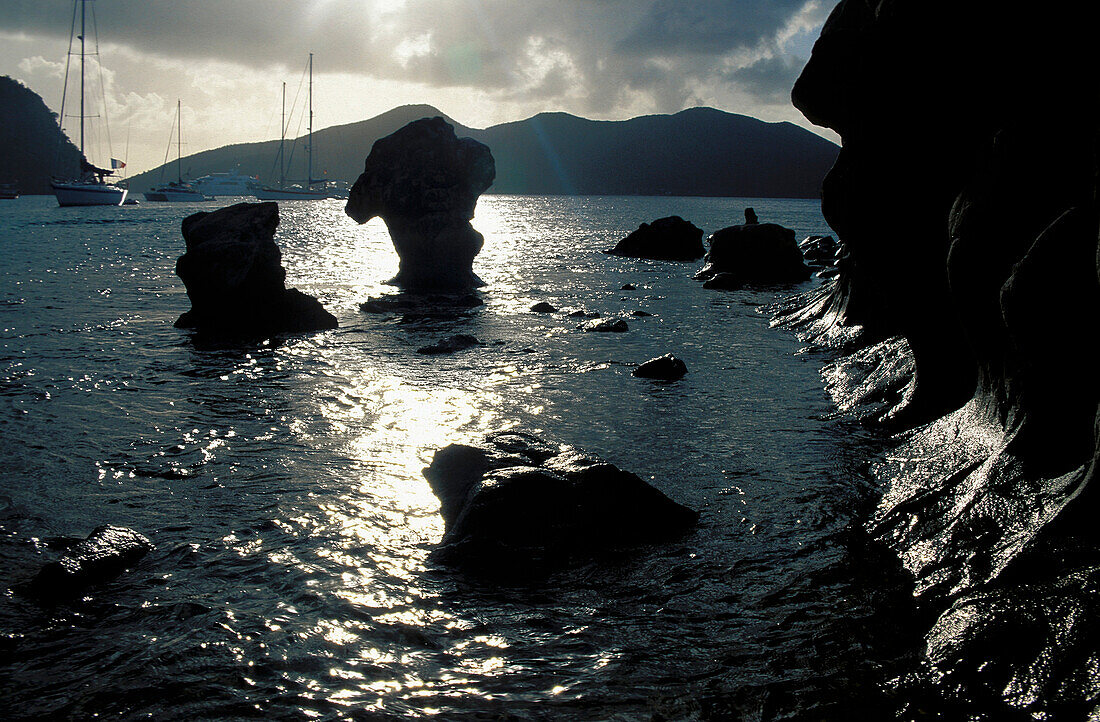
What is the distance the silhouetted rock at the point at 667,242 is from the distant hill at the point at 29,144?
180533 mm

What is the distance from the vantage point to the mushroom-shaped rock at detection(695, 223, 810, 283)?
3859 centimetres

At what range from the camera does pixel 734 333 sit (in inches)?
885

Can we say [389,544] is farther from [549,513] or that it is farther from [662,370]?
[662,370]

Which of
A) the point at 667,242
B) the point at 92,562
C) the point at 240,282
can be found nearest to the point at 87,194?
the point at 667,242

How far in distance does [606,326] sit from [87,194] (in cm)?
12931

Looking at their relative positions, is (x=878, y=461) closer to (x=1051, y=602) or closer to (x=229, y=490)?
(x=1051, y=602)

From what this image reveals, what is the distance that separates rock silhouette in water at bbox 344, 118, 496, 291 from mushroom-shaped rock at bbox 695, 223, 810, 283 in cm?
1258

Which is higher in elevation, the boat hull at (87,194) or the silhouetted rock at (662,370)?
the boat hull at (87,194)

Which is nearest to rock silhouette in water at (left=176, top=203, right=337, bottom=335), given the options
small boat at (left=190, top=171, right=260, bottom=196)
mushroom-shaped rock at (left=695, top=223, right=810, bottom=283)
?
mushroom-shaped rock at (left=695, top=223, right=810, bottom=283)

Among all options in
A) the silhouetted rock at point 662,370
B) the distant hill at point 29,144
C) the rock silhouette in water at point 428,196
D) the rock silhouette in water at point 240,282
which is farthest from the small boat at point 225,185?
the silhouetted rock at point 662,370

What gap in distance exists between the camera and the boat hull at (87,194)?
118 m

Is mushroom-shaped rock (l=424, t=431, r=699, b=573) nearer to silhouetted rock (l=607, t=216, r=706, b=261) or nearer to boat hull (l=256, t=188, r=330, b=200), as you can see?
silhouetted rock (l=607, t=216, r=706, b=261)

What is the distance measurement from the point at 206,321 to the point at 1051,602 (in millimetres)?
21407

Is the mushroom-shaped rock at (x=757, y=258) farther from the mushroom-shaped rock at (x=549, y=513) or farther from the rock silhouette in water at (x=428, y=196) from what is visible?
the mushroom-shaped rock at (x=549, y=513)
